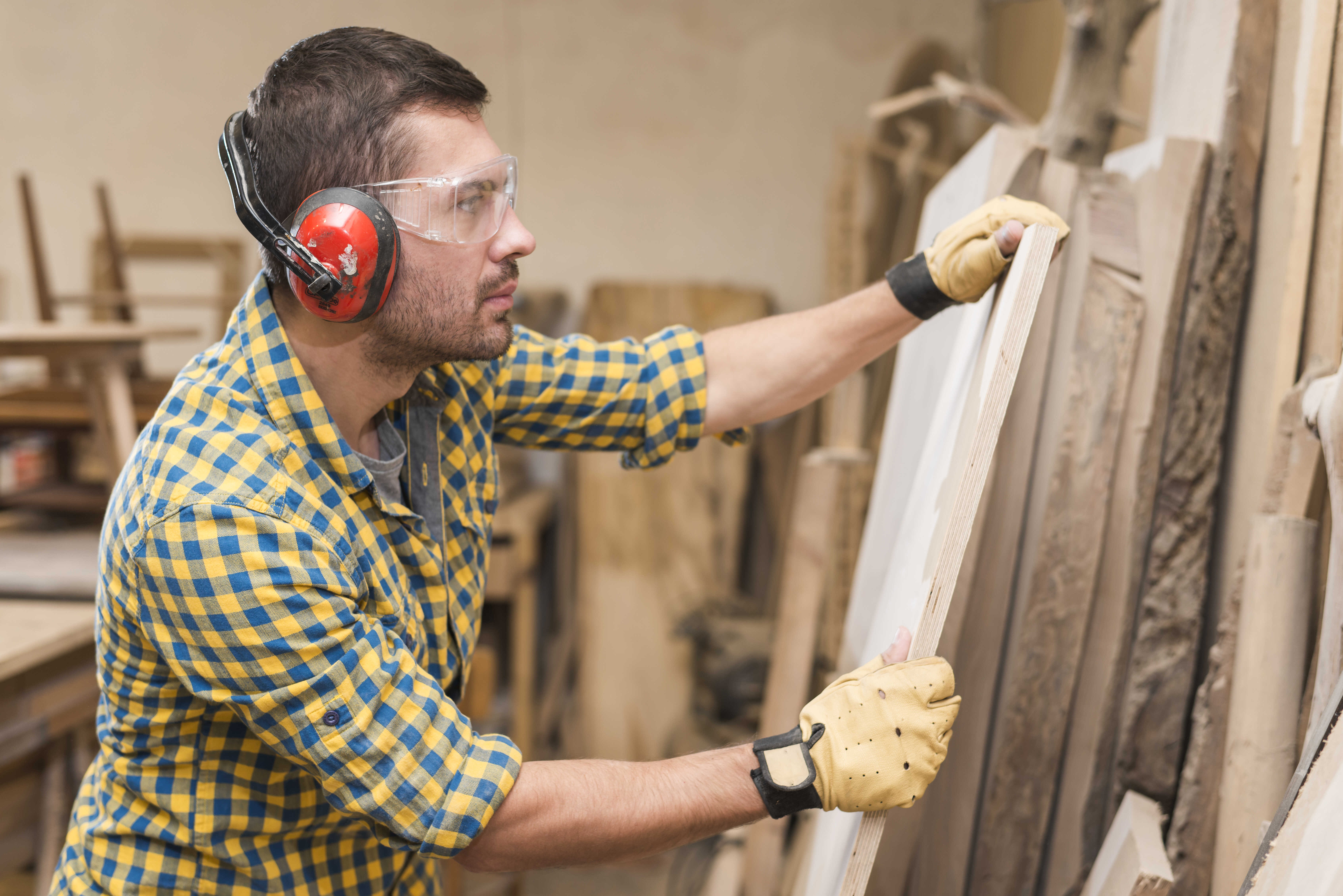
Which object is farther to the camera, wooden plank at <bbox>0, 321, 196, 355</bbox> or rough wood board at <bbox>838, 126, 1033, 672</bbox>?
wooden plank at <bbox>0, 321, 196, 355</bbox>

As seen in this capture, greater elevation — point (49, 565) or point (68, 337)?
point (68, 337)

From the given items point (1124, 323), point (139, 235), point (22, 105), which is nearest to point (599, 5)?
point (139, 235)

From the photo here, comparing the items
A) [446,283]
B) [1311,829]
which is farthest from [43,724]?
[1311,829]

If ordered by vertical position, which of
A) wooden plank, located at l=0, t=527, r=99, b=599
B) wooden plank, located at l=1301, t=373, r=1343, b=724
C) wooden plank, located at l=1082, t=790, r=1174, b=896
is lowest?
wooden plank, located at l=1082, t=790, r=1174, b=896

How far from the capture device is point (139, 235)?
402 centimetres

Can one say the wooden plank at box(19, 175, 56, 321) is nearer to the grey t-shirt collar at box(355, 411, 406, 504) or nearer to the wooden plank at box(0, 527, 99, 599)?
the wooden plank at box(0, 527, 99, 599)

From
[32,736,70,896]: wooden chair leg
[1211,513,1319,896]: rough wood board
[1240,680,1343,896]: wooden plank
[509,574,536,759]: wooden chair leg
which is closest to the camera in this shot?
[1240,680,1343,896]: wooden plank

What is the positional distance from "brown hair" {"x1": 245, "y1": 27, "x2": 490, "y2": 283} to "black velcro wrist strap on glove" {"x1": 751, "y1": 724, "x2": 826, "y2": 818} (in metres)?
0.80

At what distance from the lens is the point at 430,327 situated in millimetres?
1140

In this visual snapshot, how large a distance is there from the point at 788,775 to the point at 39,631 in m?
1.93

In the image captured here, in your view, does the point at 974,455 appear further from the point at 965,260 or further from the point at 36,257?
the point at 36,257

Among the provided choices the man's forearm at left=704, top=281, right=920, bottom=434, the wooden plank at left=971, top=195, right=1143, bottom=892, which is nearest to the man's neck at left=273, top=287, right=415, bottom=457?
the man's forearm at left=704, top=281, right=920, bottom=434

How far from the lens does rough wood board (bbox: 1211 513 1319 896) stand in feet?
3.56

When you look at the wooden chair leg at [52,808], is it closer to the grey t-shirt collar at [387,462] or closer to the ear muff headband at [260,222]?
the grey t-shirt collar at [387,462]
